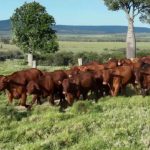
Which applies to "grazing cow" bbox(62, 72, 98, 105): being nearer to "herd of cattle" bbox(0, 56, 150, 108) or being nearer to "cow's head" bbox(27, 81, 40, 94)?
"herd of cattle" bbox(0, 56, 150, 108)

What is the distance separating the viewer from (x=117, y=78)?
51.7ft

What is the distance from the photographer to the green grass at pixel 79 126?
10117 millimetres

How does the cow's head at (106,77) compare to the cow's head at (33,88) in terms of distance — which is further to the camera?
the cow's head at (106,77)

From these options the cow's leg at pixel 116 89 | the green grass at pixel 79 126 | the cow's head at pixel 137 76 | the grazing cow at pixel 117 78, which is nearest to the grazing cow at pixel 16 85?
A: the green grass at pixel 79 126

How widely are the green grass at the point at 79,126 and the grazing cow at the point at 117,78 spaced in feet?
4.06

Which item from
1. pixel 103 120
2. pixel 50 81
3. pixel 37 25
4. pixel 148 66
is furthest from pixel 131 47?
pixel 103 120

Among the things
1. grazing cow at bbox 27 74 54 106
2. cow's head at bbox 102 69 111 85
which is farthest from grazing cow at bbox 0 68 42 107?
cow's head at bbox 102 69 111 85

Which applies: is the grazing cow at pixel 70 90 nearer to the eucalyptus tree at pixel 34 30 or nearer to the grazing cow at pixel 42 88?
the grazing cow at pixel 42 88

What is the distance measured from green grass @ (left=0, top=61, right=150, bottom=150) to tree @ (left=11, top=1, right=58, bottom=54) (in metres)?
18.3

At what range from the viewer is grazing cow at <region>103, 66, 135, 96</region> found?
51.1 feet

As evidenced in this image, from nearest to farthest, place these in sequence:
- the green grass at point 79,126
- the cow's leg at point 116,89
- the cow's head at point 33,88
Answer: the green grass at point 79,126, the cow's head at point 33,88, the cow's leg at point 116,89

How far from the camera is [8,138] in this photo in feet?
35.6

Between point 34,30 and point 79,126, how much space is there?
21710 mm

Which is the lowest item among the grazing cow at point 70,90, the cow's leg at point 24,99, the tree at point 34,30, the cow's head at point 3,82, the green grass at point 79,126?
the green grass at point 79,126
